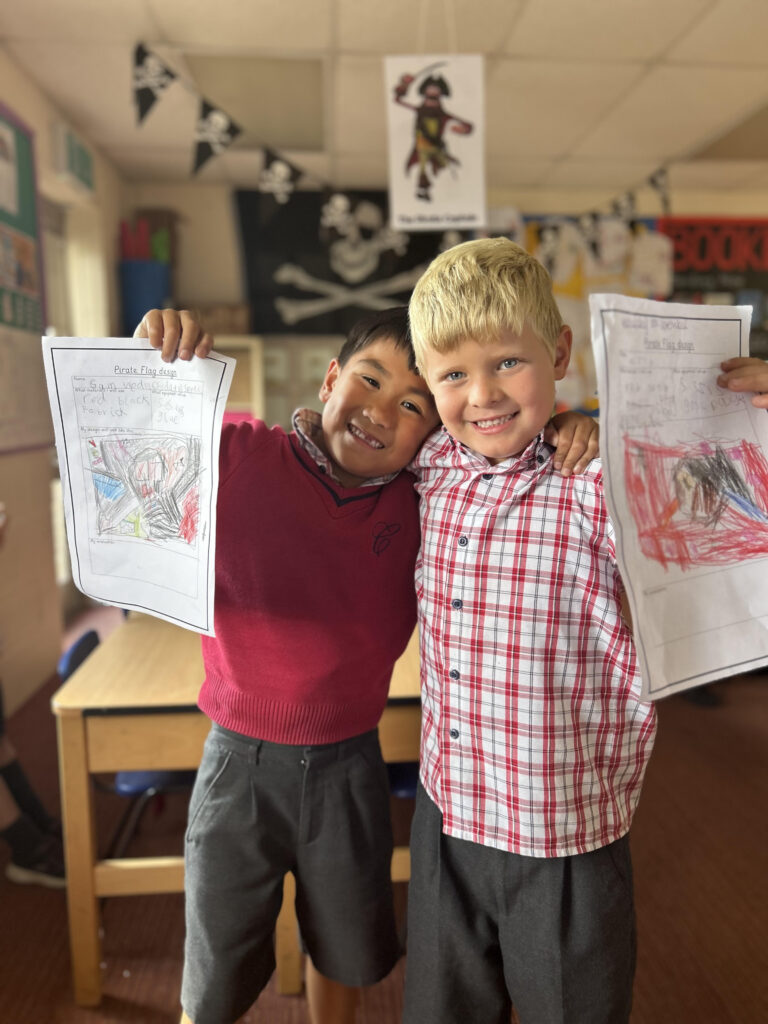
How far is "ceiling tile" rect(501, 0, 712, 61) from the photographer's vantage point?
272 cm

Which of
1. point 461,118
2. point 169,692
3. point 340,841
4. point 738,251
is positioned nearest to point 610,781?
point 340,841

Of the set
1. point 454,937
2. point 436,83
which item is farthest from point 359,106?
point 454,937

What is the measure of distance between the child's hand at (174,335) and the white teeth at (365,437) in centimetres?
24

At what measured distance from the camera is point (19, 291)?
10.2ft

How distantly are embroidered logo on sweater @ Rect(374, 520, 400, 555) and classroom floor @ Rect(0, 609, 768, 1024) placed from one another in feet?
3.67

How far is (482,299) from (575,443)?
8.2 inches

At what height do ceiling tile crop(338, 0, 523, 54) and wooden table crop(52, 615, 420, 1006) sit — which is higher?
ceiling tile crop(338, 0, 523, 54)

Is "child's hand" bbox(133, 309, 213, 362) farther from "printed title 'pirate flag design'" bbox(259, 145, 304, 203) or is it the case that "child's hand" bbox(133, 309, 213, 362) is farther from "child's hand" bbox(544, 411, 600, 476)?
"printed title 'pirate flag design'" bbox(259, 145, 304, 203)

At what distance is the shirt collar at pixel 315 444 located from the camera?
42.1 inches

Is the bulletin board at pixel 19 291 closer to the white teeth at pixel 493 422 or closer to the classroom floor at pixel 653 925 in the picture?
the classroom floor at pixel 653 925

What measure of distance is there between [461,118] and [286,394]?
3024 millimetres

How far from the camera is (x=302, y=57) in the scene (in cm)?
311

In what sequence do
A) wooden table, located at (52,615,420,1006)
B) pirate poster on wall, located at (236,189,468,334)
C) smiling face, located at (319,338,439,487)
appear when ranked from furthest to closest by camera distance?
1. pirate poster on wall, located at (236,189,468,334)
2. wooden table, located at (52,615,420,1006)
3. smiling face, located at (319,338,439,487)

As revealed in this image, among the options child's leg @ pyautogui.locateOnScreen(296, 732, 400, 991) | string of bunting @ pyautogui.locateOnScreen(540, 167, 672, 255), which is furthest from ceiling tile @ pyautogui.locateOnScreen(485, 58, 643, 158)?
child's leg @ pyautogui.locateOnScreen(296, 732, 400, 991)
